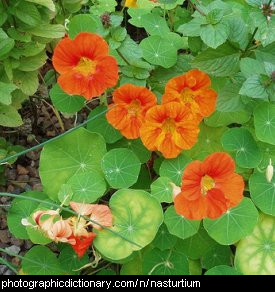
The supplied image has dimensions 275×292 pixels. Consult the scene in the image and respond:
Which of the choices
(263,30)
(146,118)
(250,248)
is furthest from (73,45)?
(250,248)

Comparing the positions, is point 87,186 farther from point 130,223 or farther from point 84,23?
point 84,23

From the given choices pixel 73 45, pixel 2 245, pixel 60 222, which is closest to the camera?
pixel 60 222

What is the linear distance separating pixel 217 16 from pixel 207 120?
0.38m

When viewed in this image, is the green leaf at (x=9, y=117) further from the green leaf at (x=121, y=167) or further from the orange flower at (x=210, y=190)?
the orange flower at (x=210, y=190)

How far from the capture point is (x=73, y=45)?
1.70 m

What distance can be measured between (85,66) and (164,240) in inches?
24.5

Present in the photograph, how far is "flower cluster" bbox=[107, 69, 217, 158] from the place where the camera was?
176 cm

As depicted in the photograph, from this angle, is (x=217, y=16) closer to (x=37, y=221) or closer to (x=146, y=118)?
(x=146, y=118)

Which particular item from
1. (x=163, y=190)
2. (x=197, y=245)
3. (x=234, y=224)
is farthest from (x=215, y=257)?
(x=163, y=190)

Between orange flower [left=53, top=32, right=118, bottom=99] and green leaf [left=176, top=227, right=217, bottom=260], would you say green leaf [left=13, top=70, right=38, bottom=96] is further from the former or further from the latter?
green leaf [left=176, top=227, right=217, bottom=260]

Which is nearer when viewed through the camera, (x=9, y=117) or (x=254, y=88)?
(x=254, y=88)

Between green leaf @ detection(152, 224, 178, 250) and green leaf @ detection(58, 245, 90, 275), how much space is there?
0.25 metres

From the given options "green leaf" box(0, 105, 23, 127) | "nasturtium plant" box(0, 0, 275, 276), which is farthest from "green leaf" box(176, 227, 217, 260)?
"green leaf" box(0, 105, 23, 127)

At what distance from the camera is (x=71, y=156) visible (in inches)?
74.6
